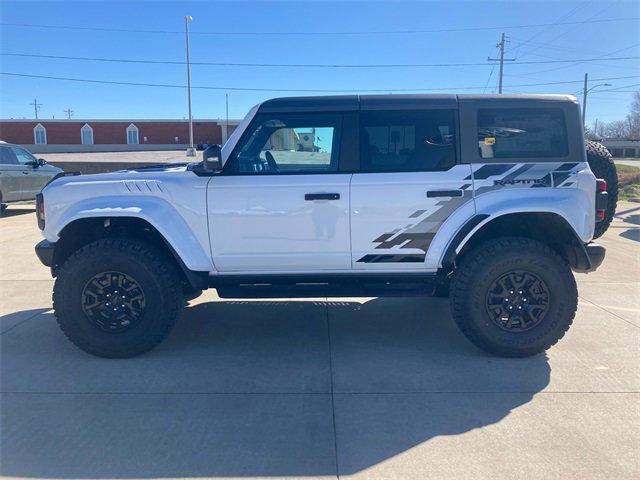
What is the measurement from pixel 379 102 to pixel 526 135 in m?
1.21

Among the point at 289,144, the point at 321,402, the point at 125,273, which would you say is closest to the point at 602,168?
the point at 289,144

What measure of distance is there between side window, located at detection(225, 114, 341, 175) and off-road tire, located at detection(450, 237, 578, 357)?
1.44 m

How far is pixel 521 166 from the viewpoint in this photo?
13.8 ft

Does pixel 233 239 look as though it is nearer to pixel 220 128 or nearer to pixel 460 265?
pixel 460 265

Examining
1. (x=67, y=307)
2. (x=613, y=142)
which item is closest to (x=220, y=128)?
(x=67, y=307)

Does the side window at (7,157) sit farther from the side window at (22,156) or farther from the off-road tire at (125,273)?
the off-road tire at (125,273)

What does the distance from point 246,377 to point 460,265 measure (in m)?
1.91

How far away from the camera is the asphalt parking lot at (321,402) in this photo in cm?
289

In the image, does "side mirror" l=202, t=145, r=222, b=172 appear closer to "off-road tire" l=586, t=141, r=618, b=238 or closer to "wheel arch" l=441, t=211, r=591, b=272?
"wheel arch" l=441, t=211, r=591, b=272

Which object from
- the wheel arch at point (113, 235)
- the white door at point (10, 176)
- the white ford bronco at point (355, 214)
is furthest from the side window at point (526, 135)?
the white door at point (10, 176)

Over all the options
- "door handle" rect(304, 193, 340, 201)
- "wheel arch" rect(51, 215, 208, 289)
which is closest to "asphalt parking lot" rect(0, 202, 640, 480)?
"wheel arch" rect(51, 215, 208, 289)

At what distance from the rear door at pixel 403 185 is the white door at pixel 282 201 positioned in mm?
168

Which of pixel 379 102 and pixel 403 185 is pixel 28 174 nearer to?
pixel 379 102

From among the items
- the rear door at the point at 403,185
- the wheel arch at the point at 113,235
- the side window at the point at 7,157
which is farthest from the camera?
the side window at the point at 7,157
